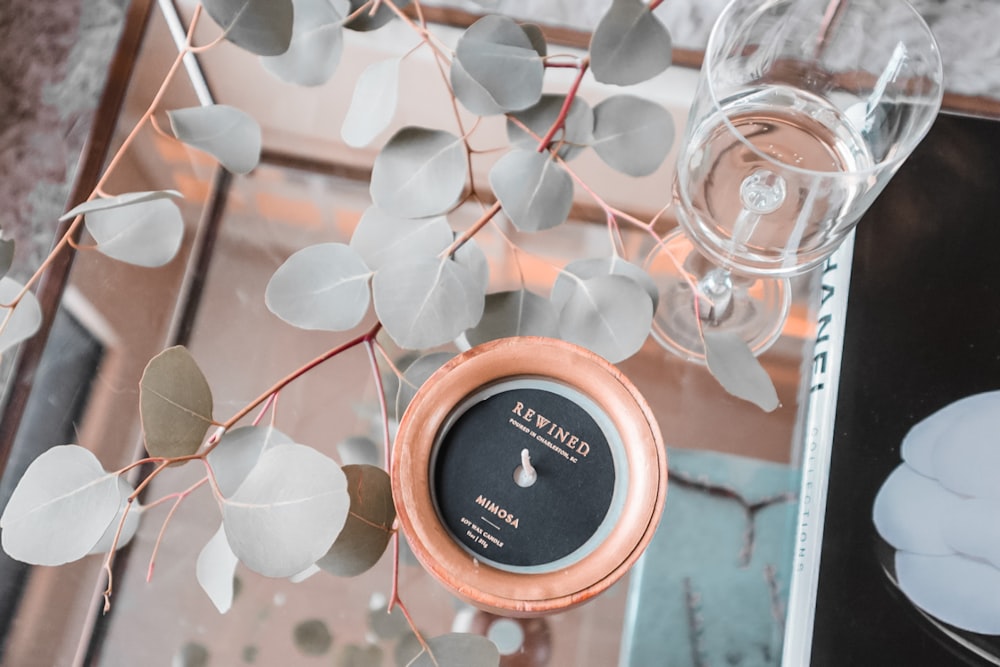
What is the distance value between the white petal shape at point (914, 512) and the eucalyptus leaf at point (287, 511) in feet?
1.08

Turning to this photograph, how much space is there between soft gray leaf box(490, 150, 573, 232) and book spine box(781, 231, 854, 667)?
0.67 ft

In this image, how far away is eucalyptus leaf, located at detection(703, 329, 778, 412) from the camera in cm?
45

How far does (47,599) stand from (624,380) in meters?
0.38

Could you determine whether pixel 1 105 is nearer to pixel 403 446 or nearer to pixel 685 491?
pixel 403 446

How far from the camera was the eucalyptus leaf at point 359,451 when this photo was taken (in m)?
0.54

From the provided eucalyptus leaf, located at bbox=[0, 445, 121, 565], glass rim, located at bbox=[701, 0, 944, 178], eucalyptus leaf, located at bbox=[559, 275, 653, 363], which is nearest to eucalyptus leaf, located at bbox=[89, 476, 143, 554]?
eucalyptus leaf, located at bbox=[0, 445, 121, 565]

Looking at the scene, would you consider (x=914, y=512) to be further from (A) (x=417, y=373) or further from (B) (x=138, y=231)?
(B) (x=138, y=231)

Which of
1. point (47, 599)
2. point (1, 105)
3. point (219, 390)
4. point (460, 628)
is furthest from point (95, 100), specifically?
point (460, 628)

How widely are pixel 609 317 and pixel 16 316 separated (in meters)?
0.34

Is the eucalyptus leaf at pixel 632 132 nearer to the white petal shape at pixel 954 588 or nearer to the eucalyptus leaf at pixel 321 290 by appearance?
the eucalyptus leaf at pixel 321 290

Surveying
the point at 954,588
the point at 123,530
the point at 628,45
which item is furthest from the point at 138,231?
the point at 954,588

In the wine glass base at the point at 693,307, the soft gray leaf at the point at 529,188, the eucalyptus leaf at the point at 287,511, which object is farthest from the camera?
the wine glass base at the point at 693,307

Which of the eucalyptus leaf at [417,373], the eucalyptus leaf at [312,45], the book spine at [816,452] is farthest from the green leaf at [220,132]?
the book spine at [816,452]

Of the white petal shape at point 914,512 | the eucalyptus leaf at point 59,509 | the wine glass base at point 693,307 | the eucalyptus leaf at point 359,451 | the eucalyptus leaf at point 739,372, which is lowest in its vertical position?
the eucalyptus leaf at point 359,451
